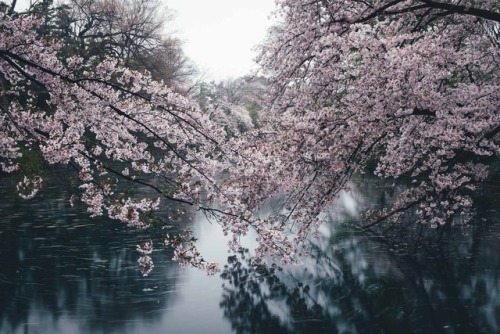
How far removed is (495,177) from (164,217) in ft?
69.8

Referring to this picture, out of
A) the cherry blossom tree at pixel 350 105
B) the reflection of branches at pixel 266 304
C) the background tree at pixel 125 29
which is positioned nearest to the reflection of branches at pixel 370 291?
the reflection of branches at pixel 266 304

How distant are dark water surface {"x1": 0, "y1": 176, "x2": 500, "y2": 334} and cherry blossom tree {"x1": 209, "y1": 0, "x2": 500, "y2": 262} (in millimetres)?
1821

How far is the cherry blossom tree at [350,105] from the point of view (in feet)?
29.6

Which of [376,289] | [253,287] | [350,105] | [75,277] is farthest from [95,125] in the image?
[376,289]

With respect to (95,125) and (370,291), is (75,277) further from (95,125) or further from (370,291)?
(370,291)

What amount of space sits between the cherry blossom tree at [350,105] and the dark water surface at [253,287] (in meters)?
1.82

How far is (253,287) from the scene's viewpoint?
Answer: 1293 centimetres

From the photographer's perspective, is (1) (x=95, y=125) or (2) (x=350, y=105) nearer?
(1) (x=95, y=125)

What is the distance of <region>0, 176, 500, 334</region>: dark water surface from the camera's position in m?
10.3

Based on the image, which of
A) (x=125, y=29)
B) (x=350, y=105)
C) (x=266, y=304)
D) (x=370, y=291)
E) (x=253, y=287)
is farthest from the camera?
(x=125, y=29)

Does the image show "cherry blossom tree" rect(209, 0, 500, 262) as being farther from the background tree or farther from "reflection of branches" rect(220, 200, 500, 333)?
the background tree

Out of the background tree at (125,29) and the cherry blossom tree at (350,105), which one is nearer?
the cherry blossom tree at (350,105)

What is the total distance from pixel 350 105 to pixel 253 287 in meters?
5.80

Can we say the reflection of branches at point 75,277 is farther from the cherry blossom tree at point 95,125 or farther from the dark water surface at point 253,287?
the cherry blossom tree at point 95,125
